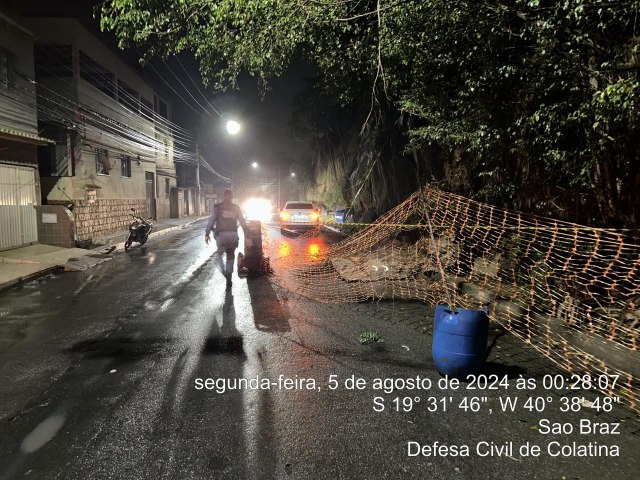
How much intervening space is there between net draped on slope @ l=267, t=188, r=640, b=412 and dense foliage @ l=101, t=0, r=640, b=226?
0.66 meters

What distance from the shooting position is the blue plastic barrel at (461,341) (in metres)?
3.96

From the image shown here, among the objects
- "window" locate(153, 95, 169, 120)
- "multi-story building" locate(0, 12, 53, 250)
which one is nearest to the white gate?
"multi-story building" locate(0, 12, 53, 250)

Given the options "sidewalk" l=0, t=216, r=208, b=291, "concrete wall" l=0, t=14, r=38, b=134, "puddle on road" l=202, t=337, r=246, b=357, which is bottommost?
"puddle on road" l=202, t=337, r=246, b=357

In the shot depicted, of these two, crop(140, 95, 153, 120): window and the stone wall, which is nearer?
the stone wall

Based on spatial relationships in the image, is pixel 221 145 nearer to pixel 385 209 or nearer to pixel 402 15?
pixel 385 209

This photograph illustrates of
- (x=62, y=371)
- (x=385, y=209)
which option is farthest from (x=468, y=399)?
(x=385, y=209)

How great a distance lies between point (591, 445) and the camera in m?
3.05

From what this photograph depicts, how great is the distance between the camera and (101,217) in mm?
Result: 18703

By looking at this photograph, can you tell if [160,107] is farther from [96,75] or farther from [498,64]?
[498,64]

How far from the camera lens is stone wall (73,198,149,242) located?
53.7 ft

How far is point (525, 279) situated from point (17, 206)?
605 inches

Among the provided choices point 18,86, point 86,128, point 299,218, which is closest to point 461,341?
point 299,218

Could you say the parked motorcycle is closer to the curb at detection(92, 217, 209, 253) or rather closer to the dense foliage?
the curb at detection(92, 217, 209, 253)

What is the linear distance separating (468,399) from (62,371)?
4323 mm
